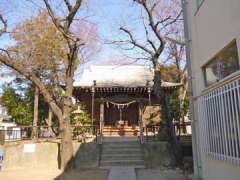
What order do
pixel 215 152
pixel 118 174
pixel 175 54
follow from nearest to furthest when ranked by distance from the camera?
1. pixel 215 152
2. pixel 118 174
3. pixel 175 54

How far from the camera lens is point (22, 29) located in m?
18.0

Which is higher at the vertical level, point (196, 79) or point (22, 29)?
point (22, 29)

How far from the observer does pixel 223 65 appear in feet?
19.1

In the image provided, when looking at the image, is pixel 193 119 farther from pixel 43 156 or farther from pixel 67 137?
pixel 43 156

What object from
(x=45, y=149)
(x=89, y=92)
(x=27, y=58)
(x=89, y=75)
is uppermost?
(x=27, y=58)

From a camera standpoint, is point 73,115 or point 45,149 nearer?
point 45,149

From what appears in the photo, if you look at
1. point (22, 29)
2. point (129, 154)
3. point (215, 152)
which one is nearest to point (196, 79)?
point (215, 152)

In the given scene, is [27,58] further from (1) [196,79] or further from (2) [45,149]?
(1) [196,79]

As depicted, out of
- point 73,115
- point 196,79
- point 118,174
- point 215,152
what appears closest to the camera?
point 215,152

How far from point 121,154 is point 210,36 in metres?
6.69

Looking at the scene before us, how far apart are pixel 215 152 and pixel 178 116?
11.4 metres

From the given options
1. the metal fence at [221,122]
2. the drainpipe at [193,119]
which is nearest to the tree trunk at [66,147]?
the drainpipe at [193,119]

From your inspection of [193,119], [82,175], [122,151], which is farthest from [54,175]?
[193,119]

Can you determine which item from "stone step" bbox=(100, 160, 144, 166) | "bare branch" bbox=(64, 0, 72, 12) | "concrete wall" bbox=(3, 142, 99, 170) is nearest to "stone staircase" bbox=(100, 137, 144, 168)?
"stone step" bbox=(100, 160, 144, 166)
